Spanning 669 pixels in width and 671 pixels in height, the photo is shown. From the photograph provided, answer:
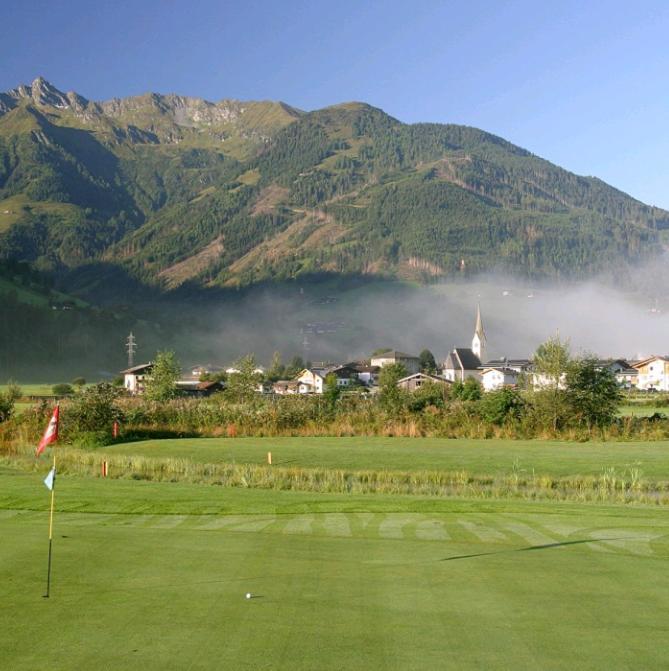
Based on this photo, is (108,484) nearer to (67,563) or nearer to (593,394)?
(67,563)

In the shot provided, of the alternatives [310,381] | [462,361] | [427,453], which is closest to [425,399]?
[427,453]

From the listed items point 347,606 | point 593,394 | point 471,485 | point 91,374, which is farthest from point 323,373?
point 347,606

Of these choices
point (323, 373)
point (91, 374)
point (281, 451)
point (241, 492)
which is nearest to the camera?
point (241, 492)

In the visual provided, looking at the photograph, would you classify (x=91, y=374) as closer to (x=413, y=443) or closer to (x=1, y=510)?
(x=413, y=443)

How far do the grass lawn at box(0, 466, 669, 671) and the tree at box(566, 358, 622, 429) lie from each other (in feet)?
126

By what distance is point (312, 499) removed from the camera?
80.8ft

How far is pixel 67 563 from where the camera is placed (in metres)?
13.2

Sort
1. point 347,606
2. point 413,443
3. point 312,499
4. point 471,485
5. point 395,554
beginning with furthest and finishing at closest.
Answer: point 413,443
point 471,485
point 312,499
point 395,554
point 347,606

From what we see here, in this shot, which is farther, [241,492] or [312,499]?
[241,492]

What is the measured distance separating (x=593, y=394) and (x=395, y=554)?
150 ft

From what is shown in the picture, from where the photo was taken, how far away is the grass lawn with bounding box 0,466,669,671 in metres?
8.88

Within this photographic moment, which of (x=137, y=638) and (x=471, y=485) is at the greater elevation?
(x=137, y=638)

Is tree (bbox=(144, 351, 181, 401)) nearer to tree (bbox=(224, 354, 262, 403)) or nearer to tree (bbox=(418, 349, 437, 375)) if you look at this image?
tree (bbox=(224, 354, 262, 403))

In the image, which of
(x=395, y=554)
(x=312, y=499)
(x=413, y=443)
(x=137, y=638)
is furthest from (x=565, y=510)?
(x=413, y=443)
